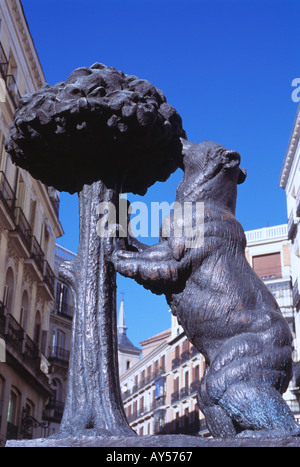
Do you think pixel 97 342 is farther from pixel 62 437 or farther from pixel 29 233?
pixel 29 233

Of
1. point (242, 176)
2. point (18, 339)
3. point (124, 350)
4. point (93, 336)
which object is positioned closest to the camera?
point (93, 336)

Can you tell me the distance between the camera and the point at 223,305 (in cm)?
304

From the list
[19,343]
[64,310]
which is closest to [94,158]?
[19,343]

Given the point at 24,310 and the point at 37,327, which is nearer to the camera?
the point at 24,310

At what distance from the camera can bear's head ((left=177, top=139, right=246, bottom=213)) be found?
3381 mm

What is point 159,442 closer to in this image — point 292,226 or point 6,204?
point 6,204

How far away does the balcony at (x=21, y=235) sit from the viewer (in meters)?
20.5

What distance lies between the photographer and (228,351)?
2.96m

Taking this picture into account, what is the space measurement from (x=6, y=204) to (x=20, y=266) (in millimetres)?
3867

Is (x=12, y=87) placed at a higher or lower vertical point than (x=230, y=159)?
higher

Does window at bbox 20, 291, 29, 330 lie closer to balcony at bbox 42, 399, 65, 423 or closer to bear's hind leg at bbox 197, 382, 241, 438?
balcony at bbox 42, 399, 65, 423

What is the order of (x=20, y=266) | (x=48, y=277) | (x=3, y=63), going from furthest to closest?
(x=48, y=277)
(x=20, y=266)
(x=3, y=63)

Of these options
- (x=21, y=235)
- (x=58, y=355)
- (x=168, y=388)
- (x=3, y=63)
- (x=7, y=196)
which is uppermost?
(x=3, y=63)
